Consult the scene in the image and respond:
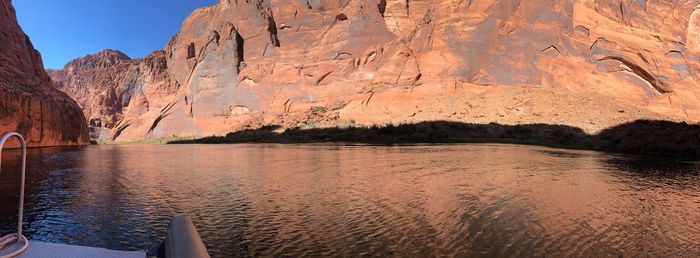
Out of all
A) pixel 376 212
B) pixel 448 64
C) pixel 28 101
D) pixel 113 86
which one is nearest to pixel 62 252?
pixel 376 212

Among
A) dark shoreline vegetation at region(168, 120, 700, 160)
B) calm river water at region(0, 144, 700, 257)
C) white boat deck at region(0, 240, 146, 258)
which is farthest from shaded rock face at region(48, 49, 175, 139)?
white boat deck at region(0, 240, 146, 258)

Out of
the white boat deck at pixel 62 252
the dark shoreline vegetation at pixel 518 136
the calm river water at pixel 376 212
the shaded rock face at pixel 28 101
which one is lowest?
the calm river water at pixel 376 212

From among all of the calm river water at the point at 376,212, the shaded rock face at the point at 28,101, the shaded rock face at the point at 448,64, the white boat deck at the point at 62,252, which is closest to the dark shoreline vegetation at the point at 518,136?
the shaded rock face at the point at 448,64

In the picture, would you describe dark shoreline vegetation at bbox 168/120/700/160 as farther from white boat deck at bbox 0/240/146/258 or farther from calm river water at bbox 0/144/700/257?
white boat deck at bbox 0/240/146/258

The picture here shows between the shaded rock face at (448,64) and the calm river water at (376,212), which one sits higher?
the shaded rock face at (448,64)

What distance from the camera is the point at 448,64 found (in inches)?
2308

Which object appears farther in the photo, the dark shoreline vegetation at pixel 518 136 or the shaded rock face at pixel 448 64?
the shaded rock face at pixel 448 64

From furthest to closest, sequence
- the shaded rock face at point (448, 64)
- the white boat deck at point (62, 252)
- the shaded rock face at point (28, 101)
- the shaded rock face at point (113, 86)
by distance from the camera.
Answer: the shaded rock face at point (113, 86) → the shaded rock face at point (448, 64) → the shaded rock face at point (28, 101) → the white boat deck at point (62, 252)

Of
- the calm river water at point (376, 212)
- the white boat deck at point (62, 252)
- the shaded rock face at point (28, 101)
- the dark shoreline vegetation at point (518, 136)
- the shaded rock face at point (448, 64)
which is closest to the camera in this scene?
the white boat deck at point (62, 252)

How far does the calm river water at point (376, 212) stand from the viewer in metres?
7.40

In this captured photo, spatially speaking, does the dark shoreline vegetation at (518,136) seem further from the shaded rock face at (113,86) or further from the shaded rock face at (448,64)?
the shaded rock face at (113,86)

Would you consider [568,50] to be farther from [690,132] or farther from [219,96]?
[219,96]

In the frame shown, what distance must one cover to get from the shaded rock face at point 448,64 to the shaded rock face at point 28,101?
2122 centimetres

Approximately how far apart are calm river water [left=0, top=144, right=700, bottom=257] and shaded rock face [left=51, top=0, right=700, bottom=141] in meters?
34.9
